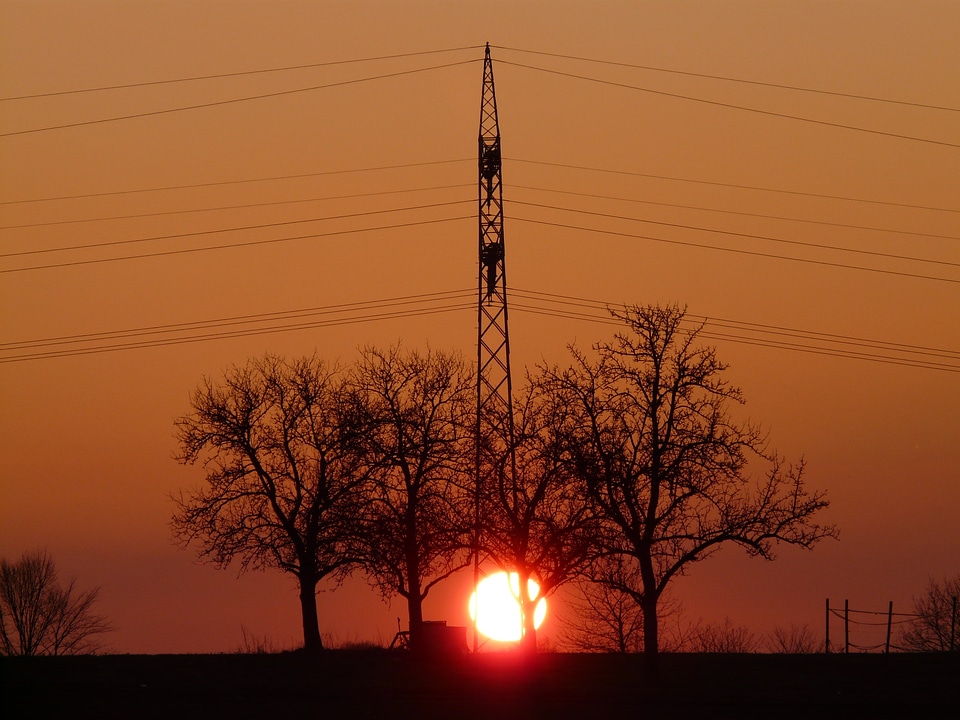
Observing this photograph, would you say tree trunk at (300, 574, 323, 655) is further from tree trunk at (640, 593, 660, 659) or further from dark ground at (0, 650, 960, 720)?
tree trunk at (640, 593, 660, 659)

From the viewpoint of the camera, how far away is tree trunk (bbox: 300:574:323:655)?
5288 cm

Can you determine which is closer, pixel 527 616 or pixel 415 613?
pixel 527 616

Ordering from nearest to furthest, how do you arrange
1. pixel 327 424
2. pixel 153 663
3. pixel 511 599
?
pixel 153 663, pixel 511 599, pixel 327 424

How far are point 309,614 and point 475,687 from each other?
51.1 ft

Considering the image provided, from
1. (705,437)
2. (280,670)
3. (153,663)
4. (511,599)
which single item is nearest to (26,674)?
(153,663)

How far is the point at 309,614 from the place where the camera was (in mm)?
53500

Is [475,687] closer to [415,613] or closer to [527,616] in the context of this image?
[527,616]

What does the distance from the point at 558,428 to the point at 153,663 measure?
55.6 feet

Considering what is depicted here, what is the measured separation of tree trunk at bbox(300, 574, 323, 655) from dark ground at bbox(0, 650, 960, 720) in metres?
4.83

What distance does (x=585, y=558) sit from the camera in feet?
153

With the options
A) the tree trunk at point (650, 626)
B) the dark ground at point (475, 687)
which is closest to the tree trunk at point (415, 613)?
the dark ground at point (475, 687)

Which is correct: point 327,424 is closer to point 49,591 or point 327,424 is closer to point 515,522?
point 515,522

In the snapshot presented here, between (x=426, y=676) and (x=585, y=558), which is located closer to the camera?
(x=426, y=676)

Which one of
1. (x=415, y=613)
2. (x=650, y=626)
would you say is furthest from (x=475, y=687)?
(x=415, y=613)
